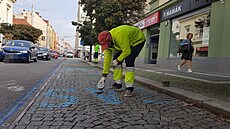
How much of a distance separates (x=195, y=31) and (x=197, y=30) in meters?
0.22

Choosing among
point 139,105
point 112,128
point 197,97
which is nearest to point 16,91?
point 139,105

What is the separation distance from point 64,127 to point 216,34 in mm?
9483

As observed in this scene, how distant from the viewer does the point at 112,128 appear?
3051 mm

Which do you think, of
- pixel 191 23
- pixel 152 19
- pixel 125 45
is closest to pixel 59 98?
pixel 125 45

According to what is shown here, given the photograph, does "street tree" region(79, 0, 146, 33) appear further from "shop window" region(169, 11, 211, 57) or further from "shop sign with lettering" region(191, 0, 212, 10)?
"shop window" region(169, 11, 211, 57)

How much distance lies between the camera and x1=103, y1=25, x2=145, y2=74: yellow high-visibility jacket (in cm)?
484

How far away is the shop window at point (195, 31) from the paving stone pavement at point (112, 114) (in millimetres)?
7918

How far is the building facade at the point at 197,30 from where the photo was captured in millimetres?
10383

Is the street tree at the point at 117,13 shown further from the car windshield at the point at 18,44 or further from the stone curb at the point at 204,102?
the stone curb at the point at 204,102

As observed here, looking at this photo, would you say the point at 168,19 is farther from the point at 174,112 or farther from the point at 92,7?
the point at 174,112

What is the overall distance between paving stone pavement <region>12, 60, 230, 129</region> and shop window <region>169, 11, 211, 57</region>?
26.0 feet

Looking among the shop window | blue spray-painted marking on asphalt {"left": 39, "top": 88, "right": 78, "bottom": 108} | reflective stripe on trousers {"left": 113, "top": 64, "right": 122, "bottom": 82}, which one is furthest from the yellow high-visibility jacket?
the shop window

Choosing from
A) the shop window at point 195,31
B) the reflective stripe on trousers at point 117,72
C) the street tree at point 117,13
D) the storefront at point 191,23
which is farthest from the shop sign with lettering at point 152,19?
the reflective stripe on trousers at point 117,72

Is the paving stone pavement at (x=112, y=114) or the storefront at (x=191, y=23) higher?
the storefront at (x=191, y=23)
